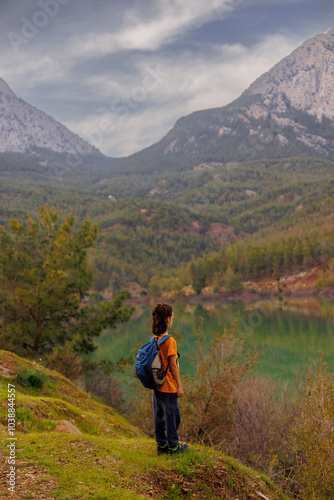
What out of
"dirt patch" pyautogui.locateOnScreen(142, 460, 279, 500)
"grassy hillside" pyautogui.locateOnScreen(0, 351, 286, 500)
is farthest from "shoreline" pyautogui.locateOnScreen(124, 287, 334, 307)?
"grassy hillside" pyautogui.locateOnScreen(0, 351, 286, 500)

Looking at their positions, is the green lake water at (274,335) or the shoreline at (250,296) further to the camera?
the shoreline at (250,296)

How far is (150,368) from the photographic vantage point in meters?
4.96

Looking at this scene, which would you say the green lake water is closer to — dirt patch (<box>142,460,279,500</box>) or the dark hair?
dirt patch (<box>142,460,279,500</box>)

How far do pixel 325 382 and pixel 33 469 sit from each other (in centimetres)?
615

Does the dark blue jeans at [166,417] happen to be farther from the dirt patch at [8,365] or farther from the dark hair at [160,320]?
the dirt patch at [8,365]

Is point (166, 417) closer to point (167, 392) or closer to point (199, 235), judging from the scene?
point (167, 392)

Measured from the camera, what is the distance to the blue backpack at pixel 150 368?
4.95 m

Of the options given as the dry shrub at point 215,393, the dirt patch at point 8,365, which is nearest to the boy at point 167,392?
the dirt patch at point 8,365

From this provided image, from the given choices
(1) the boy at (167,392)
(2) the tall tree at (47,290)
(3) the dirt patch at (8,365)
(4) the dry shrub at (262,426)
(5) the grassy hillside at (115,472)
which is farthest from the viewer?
(2) the tall tree at (47,290)

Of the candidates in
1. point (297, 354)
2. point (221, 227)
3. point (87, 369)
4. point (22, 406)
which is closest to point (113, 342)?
point (297, 354)

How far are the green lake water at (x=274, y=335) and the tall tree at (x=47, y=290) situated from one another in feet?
10.00

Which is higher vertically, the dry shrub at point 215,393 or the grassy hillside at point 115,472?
the grassy hillside at point 115,472

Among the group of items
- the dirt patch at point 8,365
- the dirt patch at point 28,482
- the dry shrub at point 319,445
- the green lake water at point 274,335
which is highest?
the dirt patch at point 28,482

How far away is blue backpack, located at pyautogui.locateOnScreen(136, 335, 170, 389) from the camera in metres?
4.95
